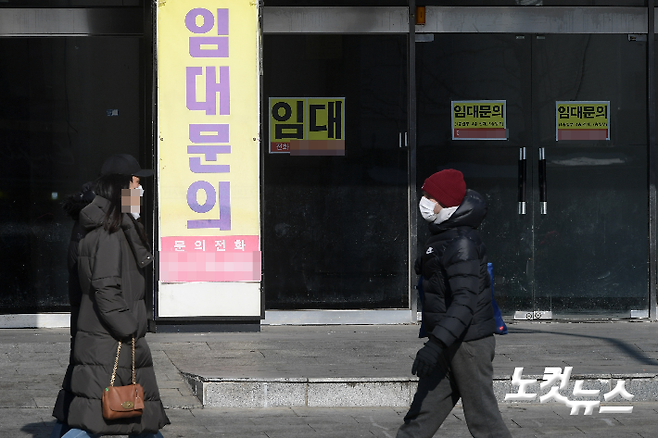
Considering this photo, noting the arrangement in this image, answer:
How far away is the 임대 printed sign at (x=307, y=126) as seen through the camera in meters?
10.5

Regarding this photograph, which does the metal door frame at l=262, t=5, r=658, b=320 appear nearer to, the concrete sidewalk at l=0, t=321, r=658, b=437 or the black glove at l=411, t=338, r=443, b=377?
the concrete sidewalk at l=0, t=321, r=658, b=437

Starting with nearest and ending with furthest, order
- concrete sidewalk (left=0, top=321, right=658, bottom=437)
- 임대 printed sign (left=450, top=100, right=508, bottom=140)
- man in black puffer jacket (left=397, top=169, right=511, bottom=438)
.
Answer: man in black puffer jacket (left=397, top=169, right=511, bottom=438) < concrete sidewalk (left=0, top=321, right=658, bottom=437) < 임대 printed sign (left=450, top=100, right=508, bottom=140)

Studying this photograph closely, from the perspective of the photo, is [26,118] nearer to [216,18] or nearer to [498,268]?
[216,18]

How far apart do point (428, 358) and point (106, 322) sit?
1578 millimetres

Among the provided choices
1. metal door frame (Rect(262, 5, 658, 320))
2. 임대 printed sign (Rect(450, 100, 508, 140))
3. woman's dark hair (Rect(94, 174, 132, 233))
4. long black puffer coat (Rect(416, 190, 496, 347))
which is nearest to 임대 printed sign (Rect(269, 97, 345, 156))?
metal door frame (Rect(262, 5, 658, 320))

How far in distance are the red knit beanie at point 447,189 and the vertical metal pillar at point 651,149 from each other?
6536 mm

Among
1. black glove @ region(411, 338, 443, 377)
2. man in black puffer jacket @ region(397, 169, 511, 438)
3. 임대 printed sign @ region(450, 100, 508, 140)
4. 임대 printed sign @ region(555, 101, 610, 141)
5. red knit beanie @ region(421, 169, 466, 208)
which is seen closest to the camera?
black glove @ region(411, 338, 443, 377)

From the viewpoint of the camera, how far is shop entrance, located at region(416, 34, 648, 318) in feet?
34.9

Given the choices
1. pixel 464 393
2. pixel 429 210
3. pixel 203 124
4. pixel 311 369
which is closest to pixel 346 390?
pixel 311 369

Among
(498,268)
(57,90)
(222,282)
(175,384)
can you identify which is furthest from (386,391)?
(57,90)

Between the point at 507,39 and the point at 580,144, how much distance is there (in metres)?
1.44

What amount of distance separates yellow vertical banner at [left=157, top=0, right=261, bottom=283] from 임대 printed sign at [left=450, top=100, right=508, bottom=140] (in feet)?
7.79

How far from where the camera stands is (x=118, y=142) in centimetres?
1035
